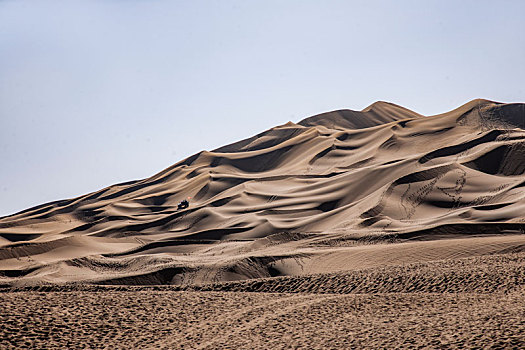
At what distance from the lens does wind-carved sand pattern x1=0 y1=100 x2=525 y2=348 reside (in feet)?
26.8

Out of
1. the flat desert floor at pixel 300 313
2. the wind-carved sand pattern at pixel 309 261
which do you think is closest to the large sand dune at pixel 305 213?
the wind-carved sand pattern at pixel 309 261

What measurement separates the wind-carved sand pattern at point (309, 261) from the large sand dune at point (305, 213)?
92mm

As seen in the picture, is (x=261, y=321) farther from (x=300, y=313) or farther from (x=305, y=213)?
(x=305, y=213)

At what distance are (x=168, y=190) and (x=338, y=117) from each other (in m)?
28.5

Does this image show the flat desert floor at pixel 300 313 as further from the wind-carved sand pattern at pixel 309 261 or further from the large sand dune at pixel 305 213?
the large sand dune at pixel 305 213

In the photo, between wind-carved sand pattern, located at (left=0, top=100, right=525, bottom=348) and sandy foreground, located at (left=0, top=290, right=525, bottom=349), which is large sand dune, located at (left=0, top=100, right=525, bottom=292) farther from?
sandy foreground, located at (left=0, top=290, right=525, bottom=349)

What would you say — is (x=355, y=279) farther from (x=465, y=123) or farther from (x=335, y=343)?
(x=465, y=123)

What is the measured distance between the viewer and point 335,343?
7402mm

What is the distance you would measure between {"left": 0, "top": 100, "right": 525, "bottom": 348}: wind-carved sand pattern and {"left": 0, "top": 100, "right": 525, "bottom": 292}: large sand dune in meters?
0.09

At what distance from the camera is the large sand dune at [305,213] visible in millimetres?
15102

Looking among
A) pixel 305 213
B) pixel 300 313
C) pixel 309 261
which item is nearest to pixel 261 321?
pixel 300 313

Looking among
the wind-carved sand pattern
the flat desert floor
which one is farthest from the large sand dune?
the flat desert floor

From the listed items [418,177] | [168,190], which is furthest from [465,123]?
[168,190]

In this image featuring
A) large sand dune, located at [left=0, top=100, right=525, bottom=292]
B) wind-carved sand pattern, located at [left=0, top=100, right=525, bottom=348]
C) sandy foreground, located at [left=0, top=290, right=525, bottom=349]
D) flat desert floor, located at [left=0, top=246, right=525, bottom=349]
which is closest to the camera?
sandy foreground, located at [left=0, top=290, right=525, bottom=349]
